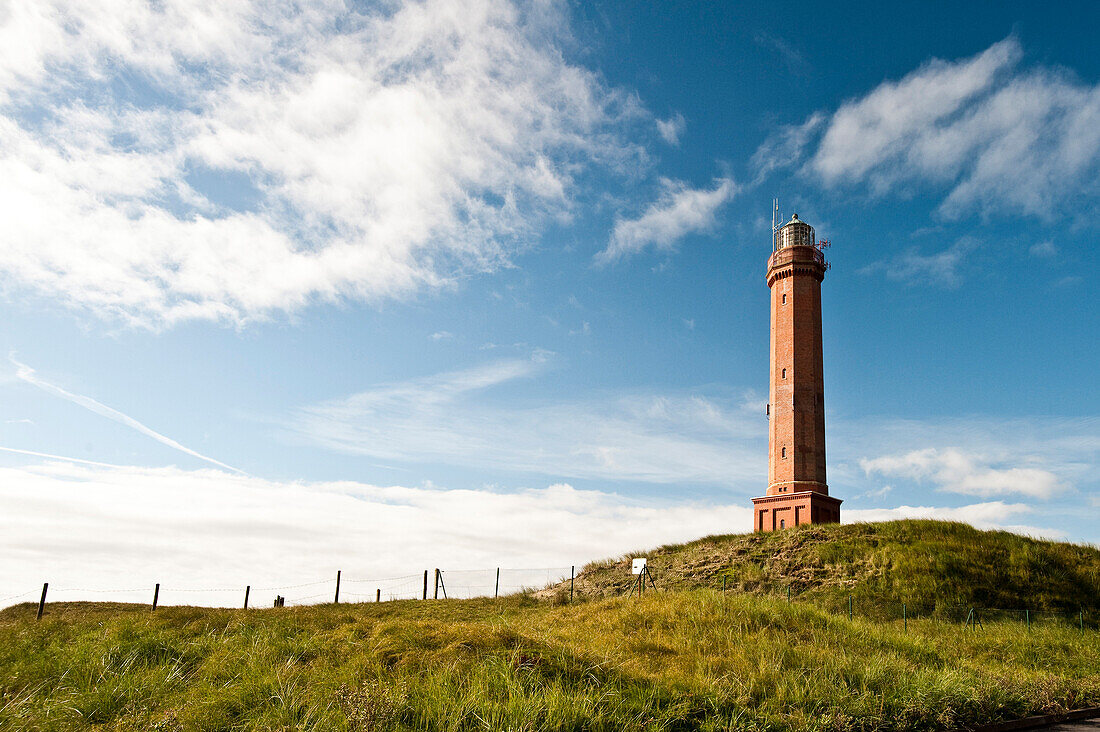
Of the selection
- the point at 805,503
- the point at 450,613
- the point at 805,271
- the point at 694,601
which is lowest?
the point at 450,613

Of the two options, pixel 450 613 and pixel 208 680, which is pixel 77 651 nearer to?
pixel 208 680

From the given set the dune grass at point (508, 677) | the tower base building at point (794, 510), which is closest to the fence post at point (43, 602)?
the dune grass at point (508, 677)

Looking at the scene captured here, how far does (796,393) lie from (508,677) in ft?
108

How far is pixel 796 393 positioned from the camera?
123 ft

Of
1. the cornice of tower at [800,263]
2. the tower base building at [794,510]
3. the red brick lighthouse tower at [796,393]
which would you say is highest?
the cornice of tower at [800,263]

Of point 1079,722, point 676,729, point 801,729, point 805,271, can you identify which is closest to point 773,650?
point 801,729

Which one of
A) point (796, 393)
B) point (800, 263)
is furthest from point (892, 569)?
point (800, 263)

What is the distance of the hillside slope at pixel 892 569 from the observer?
23281 mm

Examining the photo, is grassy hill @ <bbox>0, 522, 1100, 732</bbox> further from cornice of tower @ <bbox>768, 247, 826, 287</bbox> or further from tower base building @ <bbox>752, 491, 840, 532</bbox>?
cornice of tower @ <bbox>768, 247, 826, 287</bbox>

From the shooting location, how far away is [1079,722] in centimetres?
1102

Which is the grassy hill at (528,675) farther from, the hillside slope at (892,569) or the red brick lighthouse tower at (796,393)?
the red brick lighthouse tower at (796,393)

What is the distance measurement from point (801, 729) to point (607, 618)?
659cm

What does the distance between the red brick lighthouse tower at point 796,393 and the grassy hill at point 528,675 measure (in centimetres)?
1920

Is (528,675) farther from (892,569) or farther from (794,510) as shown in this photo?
(794,510)
